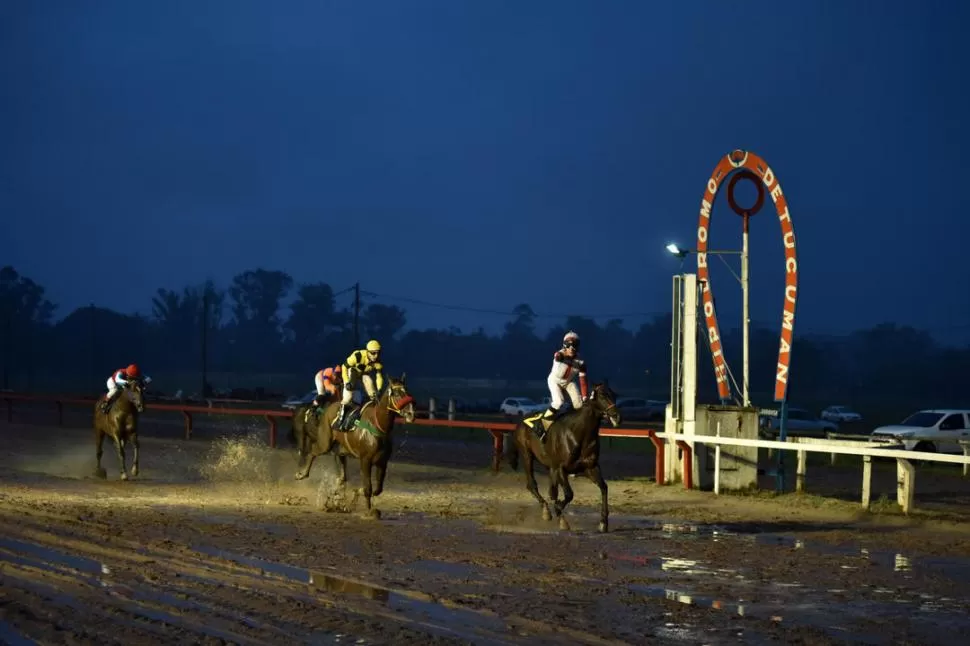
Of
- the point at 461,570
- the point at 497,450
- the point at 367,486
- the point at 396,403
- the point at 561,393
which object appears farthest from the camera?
the point at 497,450

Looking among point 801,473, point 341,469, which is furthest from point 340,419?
point 801,473

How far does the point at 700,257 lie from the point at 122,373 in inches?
400

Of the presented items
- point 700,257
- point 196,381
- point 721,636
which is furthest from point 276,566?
point 196,381

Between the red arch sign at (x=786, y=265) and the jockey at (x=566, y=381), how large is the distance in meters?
4.79

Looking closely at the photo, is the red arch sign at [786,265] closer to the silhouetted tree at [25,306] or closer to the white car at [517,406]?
the white car at [517,406]

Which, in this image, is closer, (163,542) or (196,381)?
(163,542)

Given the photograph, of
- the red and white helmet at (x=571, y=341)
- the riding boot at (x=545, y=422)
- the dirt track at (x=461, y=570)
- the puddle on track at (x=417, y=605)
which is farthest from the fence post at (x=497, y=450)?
the puddle on track at (x=417, y=605)

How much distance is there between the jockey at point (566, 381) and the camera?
16.1m

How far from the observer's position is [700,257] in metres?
22.1

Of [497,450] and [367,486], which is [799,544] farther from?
[497,450]

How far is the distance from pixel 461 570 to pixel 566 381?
5814 millimetres

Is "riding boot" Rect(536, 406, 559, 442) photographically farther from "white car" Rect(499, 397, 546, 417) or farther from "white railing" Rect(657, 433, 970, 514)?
"white car" Rect(499, 397, 546, 417)

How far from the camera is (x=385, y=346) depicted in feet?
575

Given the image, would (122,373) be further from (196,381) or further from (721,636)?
(196,381)
